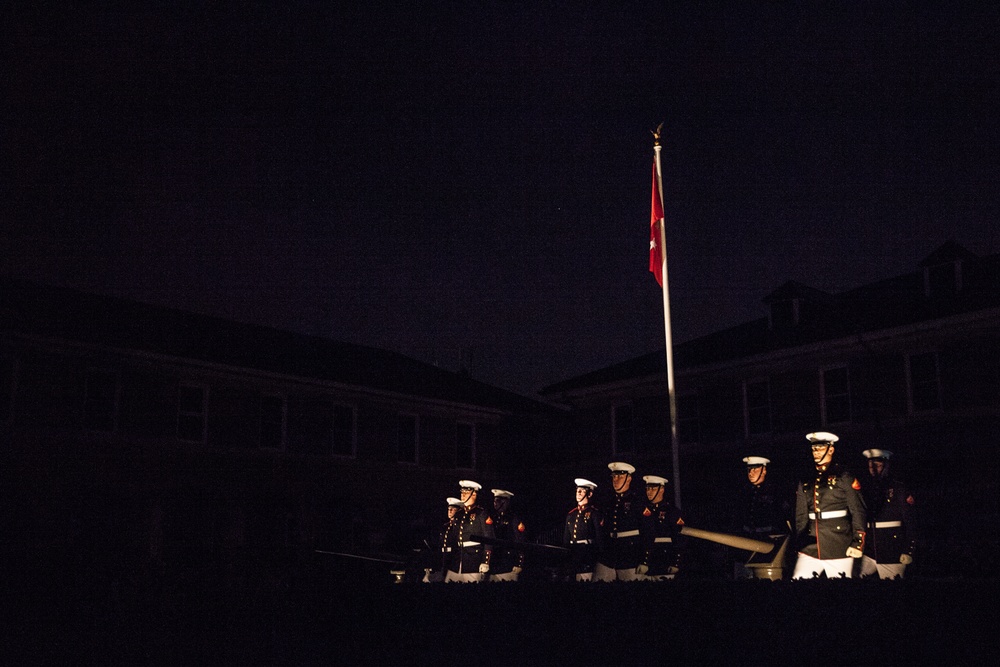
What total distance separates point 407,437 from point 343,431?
2.67 m

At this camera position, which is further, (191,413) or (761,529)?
(191,413)

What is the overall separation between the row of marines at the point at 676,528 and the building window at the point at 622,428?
1660 cm

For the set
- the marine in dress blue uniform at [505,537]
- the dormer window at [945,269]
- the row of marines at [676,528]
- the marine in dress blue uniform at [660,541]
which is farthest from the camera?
the dormer window at [945,269]

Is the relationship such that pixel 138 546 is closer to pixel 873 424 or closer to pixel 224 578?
pixel 224 578

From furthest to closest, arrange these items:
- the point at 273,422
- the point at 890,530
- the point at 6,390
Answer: the point at 273,422 → the point at 6,390 → the point at 890,530

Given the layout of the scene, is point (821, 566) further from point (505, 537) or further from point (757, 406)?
point (757, 406)

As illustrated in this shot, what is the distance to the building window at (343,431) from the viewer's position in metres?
32.5

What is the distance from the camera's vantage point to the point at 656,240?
71.9 ft

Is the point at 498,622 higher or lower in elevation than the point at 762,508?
lower

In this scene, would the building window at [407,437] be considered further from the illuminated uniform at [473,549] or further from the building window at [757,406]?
the illuminated uniform at [473,549]

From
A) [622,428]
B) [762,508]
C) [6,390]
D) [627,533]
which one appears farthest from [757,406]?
[6,390]

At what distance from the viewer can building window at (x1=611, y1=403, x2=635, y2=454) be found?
34.5 m

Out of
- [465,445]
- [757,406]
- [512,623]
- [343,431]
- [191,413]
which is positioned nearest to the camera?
[512,623]

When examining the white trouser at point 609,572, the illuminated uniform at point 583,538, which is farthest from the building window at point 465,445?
the white trouser at point 609,572
